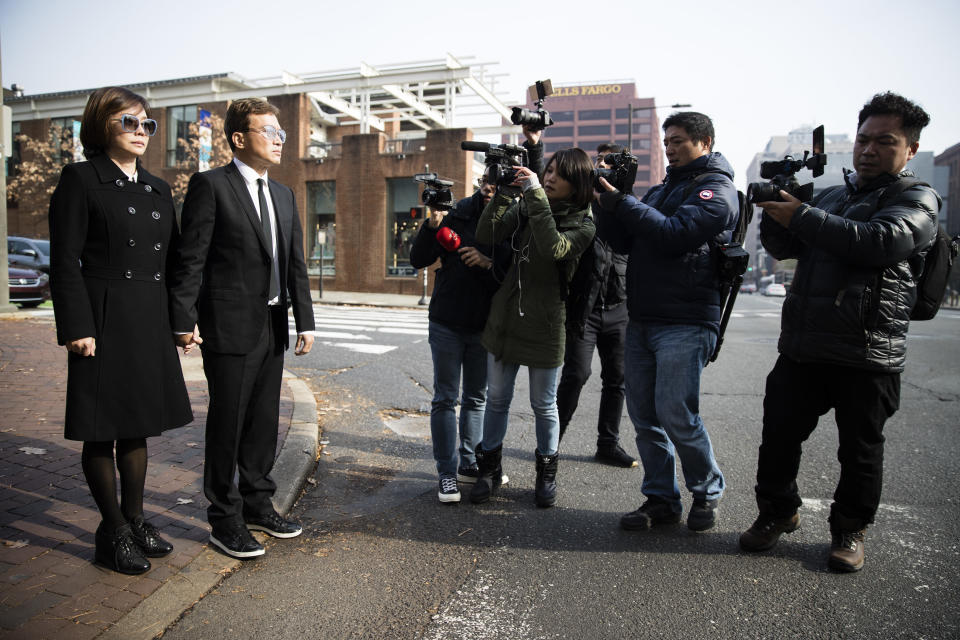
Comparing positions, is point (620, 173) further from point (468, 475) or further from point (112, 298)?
point (112, 298)

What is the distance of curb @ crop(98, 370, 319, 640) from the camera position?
235 centimetres

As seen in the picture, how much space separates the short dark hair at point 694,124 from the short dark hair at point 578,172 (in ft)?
1.57

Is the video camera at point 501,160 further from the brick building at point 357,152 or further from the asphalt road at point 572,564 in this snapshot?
the brick building at point 357,152

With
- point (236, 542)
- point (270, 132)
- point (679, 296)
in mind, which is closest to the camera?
point (236, 542)

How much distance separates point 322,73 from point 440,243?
2958cm

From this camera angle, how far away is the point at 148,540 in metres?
2.87

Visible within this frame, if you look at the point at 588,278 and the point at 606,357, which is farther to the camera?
the point at 606,357

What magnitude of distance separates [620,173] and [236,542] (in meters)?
2.65

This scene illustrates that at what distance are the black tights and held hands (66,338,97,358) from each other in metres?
0.41

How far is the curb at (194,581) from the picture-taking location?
235cm

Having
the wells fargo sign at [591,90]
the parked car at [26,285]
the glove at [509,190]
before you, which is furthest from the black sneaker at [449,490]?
the wells fargo sign at [591,90]

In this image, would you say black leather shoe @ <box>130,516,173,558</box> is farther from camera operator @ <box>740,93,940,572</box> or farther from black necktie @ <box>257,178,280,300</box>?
camera operator @ <box>740,93,940,572</box>

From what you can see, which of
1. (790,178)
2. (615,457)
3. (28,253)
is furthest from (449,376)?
(28,253)

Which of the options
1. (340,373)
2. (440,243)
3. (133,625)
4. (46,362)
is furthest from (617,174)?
(46,362)
